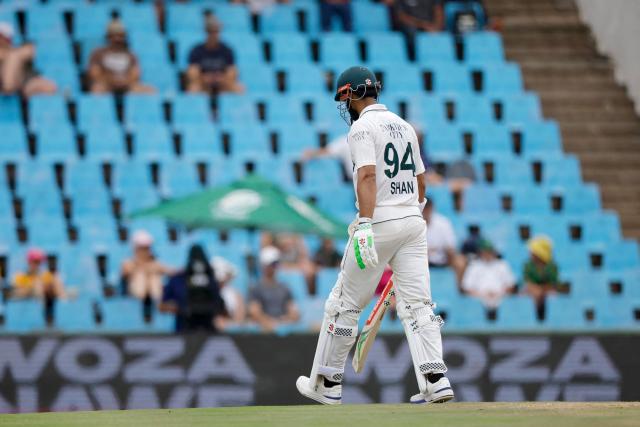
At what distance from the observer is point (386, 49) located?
701 inches

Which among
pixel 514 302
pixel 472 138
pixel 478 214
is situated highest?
pixel 472 138

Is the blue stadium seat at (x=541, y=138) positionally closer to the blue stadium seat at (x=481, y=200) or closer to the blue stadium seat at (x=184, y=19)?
the blue stadium seat at (x=481, y=200)

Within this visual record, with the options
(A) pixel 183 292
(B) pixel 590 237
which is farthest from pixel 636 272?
(A) pixel 183 292

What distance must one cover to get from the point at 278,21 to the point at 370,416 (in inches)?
460

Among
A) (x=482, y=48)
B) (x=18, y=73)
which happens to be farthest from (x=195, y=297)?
(x=482, y=48)

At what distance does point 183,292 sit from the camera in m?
13.2

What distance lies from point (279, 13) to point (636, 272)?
615 cm

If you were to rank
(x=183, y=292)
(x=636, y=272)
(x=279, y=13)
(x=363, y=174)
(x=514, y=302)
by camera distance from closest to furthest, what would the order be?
(x=363, y=174)
(x=183, y=292)
(x=514, y=302)
(x=636, y=272)
(x=279, y=13)

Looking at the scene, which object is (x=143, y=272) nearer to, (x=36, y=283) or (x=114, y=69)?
(x=36, y=283)

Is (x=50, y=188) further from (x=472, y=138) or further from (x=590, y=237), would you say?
(x=590, y=237)

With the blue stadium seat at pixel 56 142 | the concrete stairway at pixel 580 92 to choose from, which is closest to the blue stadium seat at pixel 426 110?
the concrete stairway at pixel 580 92

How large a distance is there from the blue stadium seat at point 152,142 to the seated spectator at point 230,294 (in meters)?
2.26

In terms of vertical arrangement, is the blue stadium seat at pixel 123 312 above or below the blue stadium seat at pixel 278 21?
below

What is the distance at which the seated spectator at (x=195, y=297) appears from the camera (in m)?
13.2
